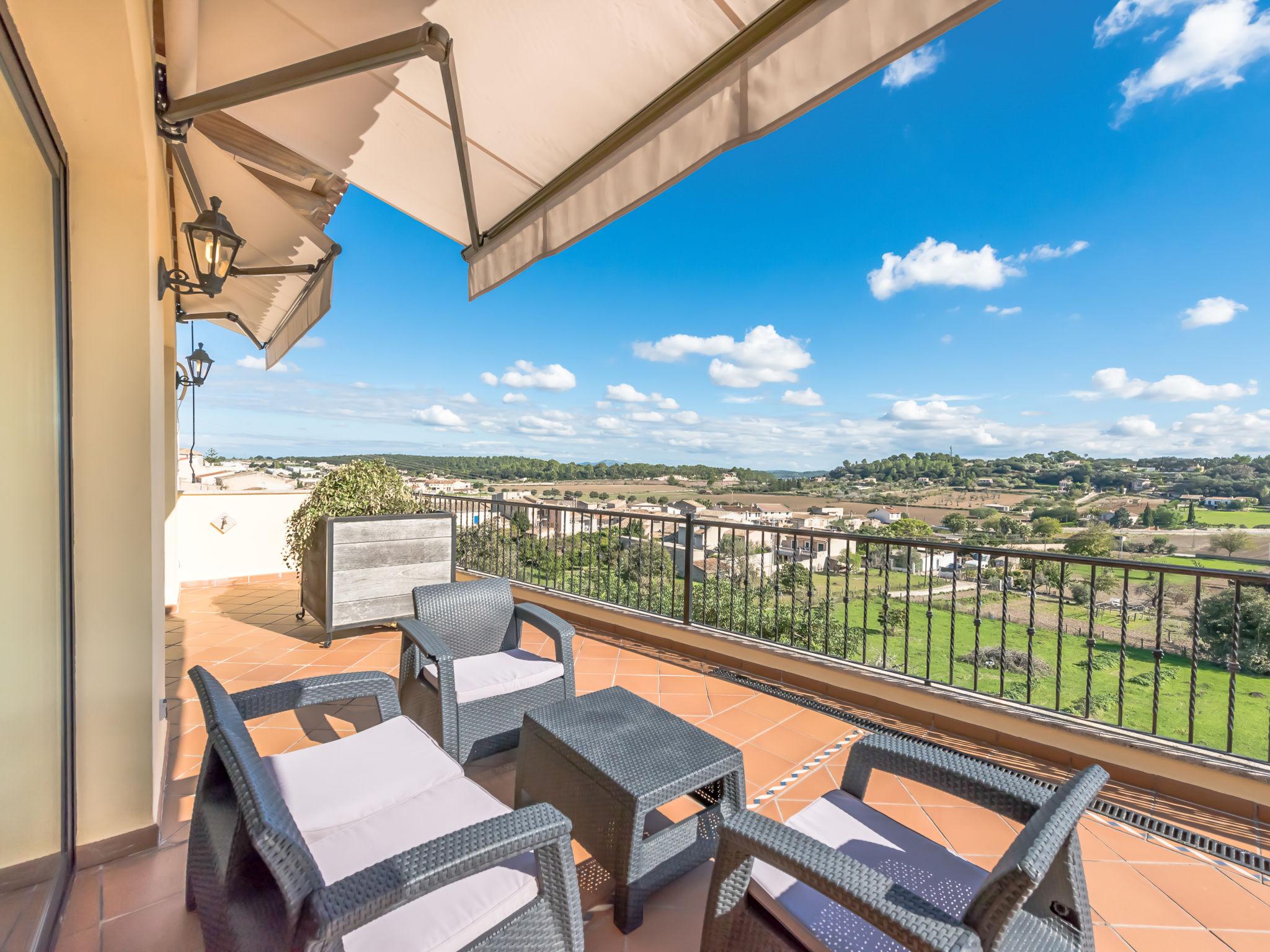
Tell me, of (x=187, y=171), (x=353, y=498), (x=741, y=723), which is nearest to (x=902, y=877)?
(x=741, y=723)

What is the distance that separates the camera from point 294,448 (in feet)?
24.2

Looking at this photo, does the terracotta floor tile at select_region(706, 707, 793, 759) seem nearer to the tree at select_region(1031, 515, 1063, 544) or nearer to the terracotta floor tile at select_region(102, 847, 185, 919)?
the tree at select_region(1031, 515, 1063, 544)

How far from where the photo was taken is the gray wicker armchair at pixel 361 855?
3.07 feet

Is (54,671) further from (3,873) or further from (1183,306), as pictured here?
(1183,306)

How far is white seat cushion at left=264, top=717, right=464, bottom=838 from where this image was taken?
1419mm

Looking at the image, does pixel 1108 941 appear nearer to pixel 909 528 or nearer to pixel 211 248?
pixel 909 528

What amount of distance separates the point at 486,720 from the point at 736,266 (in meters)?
17.0

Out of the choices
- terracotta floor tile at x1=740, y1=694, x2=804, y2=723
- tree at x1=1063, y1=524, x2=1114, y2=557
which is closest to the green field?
tree at x1=1063, y1=524, x2=1114, y2=557

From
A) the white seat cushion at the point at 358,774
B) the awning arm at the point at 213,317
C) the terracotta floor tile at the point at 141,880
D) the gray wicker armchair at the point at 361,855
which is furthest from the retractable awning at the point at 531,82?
the awning arm at the point at 213,317

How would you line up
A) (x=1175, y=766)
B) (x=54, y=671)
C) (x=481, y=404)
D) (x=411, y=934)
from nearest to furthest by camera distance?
(x=411, y=934), (x=54, y=671), (x=1175, y=766), (x=481, y=404)

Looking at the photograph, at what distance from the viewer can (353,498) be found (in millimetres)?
4414

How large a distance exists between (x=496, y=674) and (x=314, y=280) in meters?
2.38

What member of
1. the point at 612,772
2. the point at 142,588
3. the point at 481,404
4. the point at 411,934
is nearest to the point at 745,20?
the point at 612,772

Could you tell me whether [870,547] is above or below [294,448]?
below
